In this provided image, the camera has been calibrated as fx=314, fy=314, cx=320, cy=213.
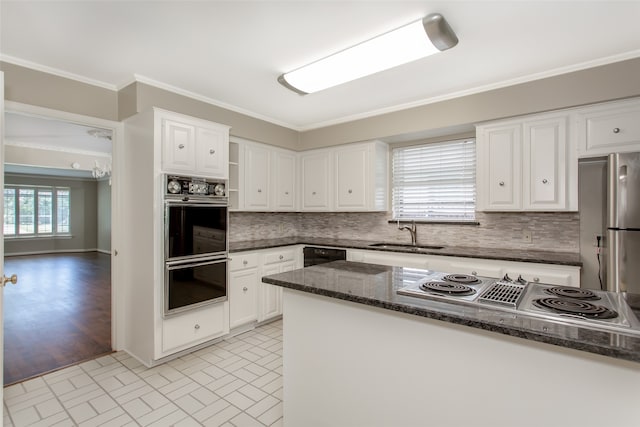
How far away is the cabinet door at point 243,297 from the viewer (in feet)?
10.9

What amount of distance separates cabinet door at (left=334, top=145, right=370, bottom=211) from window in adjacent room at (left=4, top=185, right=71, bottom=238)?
10.1 m

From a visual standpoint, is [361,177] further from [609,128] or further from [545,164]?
[609,128]

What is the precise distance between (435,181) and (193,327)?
3.12 m

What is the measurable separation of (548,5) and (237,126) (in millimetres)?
2992

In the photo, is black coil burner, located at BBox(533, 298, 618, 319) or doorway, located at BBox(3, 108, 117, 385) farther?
Answer: doorway, located at BBox(3, 108, 117, 385)

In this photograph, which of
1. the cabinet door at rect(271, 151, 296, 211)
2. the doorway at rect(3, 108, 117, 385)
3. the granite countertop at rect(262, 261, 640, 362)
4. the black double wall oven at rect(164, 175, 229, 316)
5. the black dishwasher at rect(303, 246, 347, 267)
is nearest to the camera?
the granite countertop at rect(262, 261, 640, 362)

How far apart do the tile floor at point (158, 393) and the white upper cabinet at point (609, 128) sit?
127 inches

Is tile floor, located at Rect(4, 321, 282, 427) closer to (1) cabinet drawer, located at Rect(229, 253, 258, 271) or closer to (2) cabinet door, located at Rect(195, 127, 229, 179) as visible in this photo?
(1) cabinet drawer, located at Rect(229, 253, 258, 271)

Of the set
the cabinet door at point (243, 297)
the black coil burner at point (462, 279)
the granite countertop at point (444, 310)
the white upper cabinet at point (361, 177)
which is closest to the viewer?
the granite countertop at point (444, 310)

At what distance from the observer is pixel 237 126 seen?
3721mm

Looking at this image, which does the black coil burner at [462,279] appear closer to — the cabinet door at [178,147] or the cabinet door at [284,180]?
the cabinet door at [178,147]

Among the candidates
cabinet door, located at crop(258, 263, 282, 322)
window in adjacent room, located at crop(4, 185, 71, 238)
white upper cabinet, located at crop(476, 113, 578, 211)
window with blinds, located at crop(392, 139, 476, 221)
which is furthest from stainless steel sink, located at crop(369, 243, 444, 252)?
window in adjacent room, located at crop(4, 185, 71, 238)

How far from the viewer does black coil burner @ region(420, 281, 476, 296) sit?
1.42 m

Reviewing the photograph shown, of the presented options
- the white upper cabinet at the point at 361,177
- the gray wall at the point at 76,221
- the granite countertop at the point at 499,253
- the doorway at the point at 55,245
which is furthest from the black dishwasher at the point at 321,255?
the gray wall at the point at 76,221
